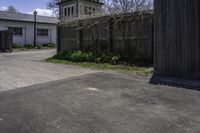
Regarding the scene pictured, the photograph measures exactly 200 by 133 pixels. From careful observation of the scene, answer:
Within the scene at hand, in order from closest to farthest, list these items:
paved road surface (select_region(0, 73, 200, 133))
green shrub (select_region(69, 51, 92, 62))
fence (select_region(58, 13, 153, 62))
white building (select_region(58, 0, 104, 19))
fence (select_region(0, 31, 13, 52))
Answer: paved road surface (select_region(0, 73, 200, 133))
fence (select_region(58, 13, 153, 62))
green shrub (select_region(69, 51, 92, 62))
fence (select_region(0, 31, 13, 52))
white building (select_region(58, 0, 104, 19))

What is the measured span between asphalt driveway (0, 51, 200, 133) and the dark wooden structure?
1.39 m

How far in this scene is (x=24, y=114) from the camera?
16.1 feet

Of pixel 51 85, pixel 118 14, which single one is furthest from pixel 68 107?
pixel 118 14

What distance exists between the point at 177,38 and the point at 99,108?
4313 mm

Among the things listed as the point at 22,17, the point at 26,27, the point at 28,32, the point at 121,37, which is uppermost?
the point at 22,17

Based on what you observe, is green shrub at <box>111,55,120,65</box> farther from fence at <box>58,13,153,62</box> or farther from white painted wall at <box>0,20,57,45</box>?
white painted wall at <box>0,20,57,45</box>

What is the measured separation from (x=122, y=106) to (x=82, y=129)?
1.43m

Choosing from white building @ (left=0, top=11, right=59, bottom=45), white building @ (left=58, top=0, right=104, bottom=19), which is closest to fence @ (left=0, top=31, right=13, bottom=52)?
white building @ (left=0, top=11, right=59, bottom=45)

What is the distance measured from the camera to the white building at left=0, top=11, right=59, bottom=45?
32219mm

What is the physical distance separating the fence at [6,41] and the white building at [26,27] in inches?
198

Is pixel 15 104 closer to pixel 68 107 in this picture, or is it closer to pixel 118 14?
pixel 68 107

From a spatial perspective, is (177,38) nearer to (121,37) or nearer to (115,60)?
(115,60)

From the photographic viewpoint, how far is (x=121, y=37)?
13984 mm

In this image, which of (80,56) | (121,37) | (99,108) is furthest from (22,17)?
(99,108)
